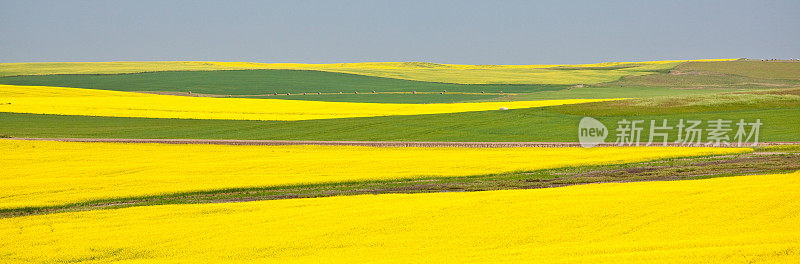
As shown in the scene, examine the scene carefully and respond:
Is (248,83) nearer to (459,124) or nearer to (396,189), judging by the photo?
(459,124)

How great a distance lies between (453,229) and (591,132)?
27.4 meters

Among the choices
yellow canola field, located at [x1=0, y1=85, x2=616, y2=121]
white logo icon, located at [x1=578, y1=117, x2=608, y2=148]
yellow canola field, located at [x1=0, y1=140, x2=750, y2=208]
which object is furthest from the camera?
yellow canola field, located at [x1=0, y1=85, x2=616, y2=121]

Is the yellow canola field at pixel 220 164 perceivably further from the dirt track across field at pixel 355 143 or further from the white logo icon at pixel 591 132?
the white logo icon at pixel 591 132

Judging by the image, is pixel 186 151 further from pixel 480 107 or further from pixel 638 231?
pixel 480 107

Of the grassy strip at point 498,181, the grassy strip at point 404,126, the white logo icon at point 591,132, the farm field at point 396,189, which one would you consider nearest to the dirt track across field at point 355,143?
the farm field at point 396,189

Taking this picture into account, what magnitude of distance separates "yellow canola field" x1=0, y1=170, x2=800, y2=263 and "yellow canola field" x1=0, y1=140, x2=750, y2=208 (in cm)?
436

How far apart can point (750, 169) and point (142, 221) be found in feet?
62.7

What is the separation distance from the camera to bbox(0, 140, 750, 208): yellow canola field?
82.4 feet

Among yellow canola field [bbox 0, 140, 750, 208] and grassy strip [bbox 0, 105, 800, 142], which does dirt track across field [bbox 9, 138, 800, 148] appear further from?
yellow canola field [bbox 0, 140, 750, 208]

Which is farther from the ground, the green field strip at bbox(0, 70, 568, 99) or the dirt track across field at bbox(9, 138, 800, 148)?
the green field strip at bbox(0, 70, 568, 99)

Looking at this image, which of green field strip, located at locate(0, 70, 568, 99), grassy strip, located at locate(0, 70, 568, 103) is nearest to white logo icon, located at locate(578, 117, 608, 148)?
grassy strip, located at locate(0, 70, 568, 103)

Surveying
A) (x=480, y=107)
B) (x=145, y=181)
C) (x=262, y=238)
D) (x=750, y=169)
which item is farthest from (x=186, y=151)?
(x=480, y=107)

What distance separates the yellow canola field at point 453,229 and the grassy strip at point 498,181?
211cm

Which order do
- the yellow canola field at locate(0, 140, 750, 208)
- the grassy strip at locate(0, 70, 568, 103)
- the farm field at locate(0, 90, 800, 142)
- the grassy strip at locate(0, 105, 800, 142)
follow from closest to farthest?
the yellow canola field at locate(0, 140, 750, 208)
the grassy strip at locate(0, 105, 800, 142)
the farm field at locate(0, 90, 800, 142)
the grassy strip at locate(0, 70, 568, 103)
